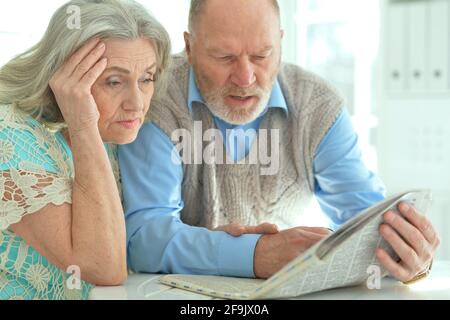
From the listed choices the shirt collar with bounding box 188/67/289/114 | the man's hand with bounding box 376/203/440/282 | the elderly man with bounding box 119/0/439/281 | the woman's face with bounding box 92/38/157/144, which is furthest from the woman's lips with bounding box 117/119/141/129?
the man's hand with bounding box 376/203/440/282

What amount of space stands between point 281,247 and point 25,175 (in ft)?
1.55

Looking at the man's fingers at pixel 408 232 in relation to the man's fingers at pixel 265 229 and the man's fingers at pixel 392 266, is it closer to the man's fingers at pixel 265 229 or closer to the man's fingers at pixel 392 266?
the man's fingers at pixel 392 266

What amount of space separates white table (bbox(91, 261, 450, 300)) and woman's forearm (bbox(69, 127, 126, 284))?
0.13ft

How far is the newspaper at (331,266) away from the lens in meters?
0.94

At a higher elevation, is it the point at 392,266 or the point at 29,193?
the point at 29,193

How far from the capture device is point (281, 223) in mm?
1685

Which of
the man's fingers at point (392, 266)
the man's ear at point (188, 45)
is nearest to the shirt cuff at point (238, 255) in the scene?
the man's fingers at point (392, 266)

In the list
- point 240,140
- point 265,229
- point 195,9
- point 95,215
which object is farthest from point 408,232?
point 195,9

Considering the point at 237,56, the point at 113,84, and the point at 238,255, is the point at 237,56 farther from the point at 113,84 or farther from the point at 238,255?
the point at 238,255

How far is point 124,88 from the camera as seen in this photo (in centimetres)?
134

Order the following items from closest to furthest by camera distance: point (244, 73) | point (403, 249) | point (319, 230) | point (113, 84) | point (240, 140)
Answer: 1. point (403, 249)
2. point (319, 230)
3. point (113, 84)
4. point (244, 73)
5. point (240, 140)

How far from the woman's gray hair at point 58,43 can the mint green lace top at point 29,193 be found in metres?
0.05
